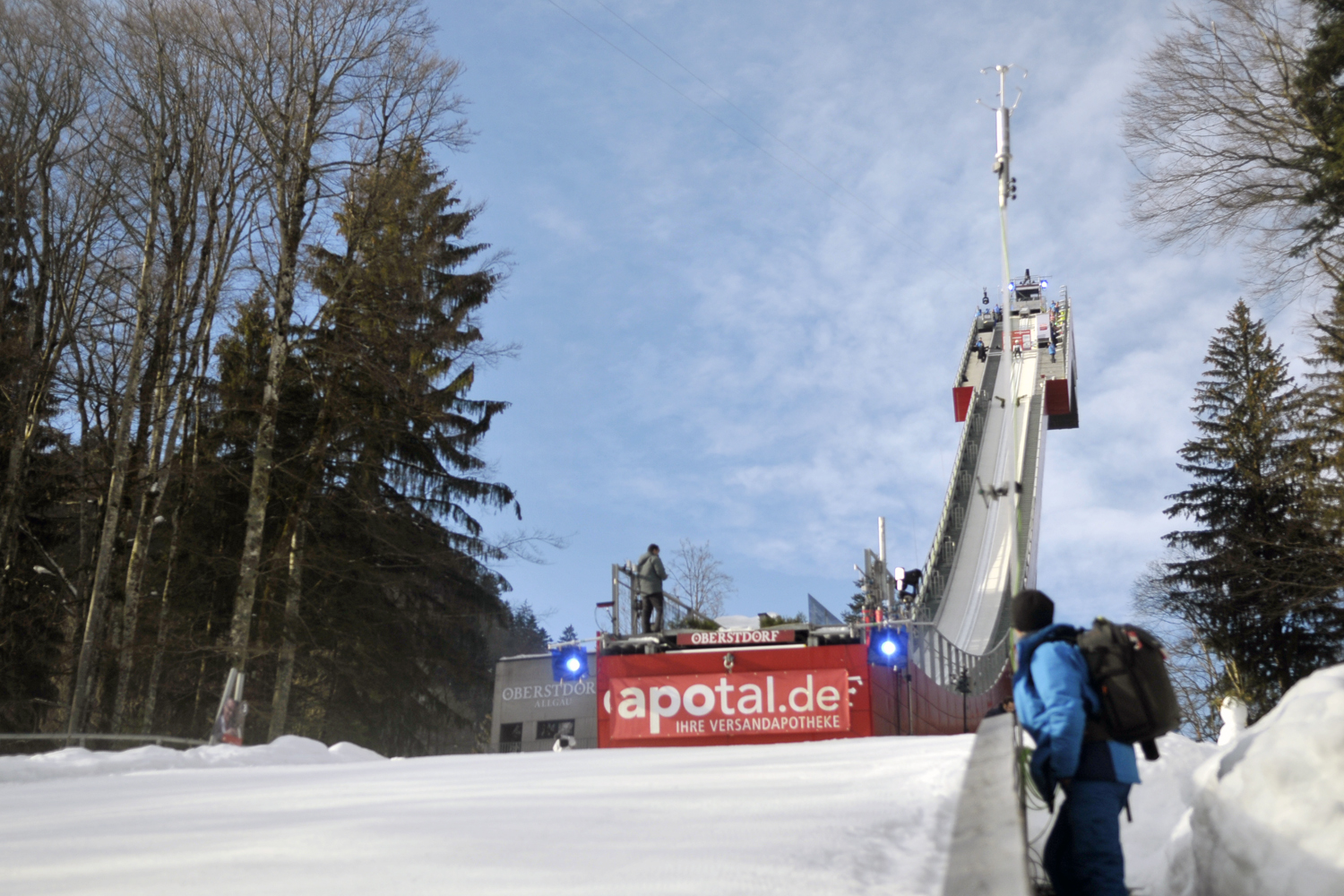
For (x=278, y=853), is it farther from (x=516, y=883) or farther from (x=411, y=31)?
(x=411, y=31)

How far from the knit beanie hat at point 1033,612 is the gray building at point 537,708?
1659 cm

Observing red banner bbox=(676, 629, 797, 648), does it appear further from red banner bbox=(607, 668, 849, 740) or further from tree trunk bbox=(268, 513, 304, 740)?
tree trunk bbox=(268, 513, 304, 740)

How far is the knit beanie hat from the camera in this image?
15.0 feet

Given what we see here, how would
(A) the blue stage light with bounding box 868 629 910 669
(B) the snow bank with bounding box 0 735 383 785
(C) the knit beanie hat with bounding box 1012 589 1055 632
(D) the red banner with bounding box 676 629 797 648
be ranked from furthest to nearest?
(D) the red banner with bounding box 676 629 797 648 < (A) the blue stage light with bounding box 868 629 910 669 < (B) the snow bank with bounding box 0 735 383 785 < (C) the knit beanie hat with bounding box 1012 589 1055 632

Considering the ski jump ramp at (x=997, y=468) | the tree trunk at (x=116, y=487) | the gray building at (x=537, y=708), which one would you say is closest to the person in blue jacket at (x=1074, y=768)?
the ski jump ramp at (x=997, y=468)

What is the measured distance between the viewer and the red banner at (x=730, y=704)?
16250 mm

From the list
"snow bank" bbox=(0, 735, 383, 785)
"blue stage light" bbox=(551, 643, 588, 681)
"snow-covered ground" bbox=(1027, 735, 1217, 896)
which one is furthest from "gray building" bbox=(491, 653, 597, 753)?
"snow-covered ground" bbox=(1027, 735, 1217, 896)

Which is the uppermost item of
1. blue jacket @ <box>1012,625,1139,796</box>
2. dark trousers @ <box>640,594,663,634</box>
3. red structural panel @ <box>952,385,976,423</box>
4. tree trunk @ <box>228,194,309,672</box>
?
red structural panel @ <box>952,385,976,423</box>

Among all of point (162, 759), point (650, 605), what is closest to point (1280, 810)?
point (162, 759)

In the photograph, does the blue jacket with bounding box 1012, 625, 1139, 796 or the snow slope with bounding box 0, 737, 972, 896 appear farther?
the blue jacket with bounding box 1012, 625, 1139, 796

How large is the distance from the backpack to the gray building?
16.8 meters

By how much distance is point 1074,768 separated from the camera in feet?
13.8

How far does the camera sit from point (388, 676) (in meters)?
26.3

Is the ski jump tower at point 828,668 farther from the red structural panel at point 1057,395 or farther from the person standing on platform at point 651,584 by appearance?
the red structural panel at point 1057,395
